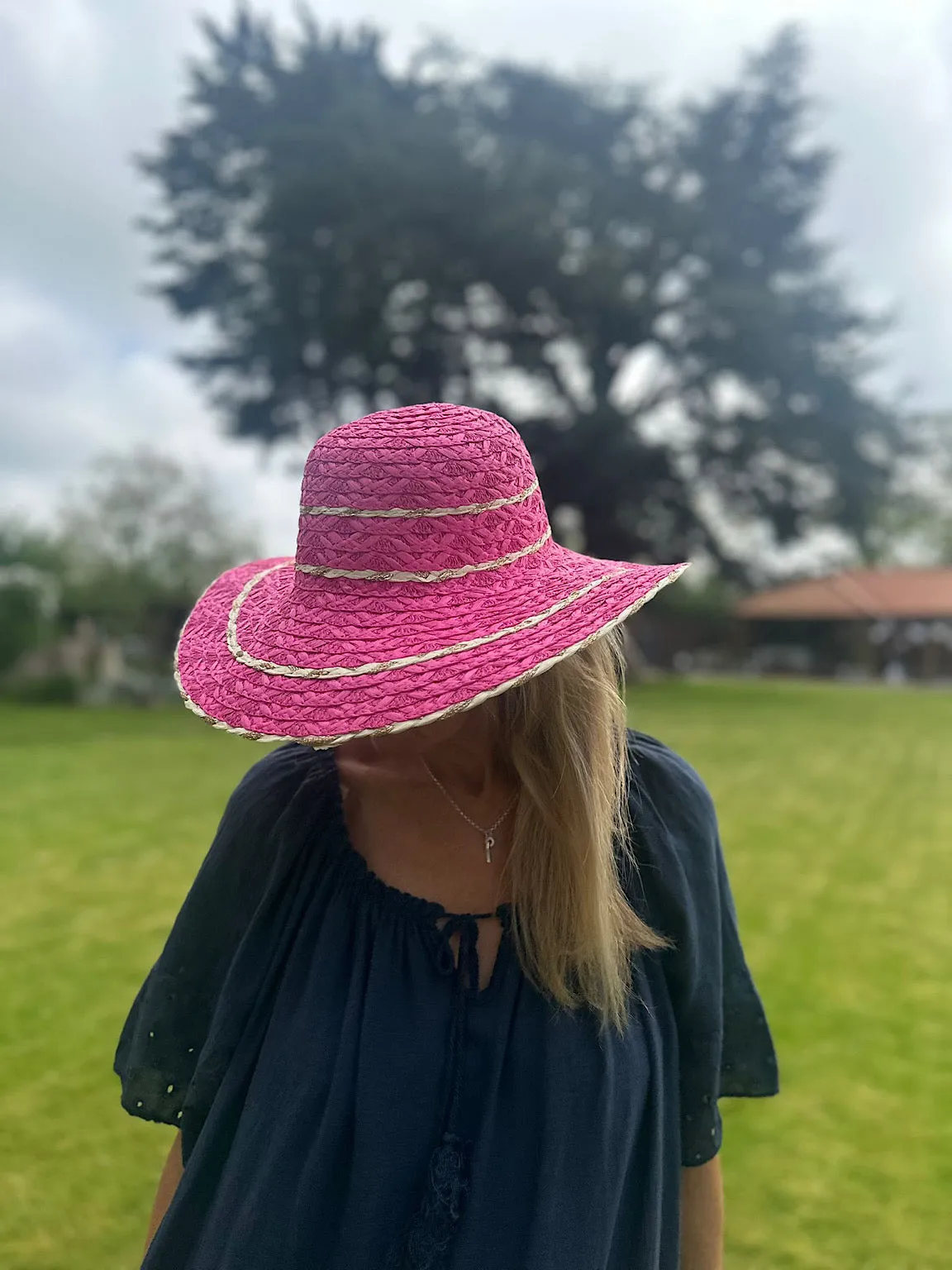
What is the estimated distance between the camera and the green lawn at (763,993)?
1935 mm

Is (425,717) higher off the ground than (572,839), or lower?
higher

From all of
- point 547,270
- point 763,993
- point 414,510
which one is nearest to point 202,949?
point 414,510

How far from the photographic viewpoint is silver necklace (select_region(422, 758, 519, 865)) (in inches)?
36.2

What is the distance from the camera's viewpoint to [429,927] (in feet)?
2.80

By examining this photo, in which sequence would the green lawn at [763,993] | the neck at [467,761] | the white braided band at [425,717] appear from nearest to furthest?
1. the white braided band at [425,717]
2. the neck at [467,761]
3. the green lawn at [763,993]

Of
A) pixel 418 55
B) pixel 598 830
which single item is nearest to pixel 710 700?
pixel 418 55

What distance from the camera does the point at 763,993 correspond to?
118 inches

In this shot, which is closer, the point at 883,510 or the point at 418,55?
the point at 418,55

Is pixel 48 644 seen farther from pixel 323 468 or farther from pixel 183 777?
pixel 323 468

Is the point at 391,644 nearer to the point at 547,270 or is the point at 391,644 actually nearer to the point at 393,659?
the point at 393,659

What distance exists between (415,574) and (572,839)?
0.28 metres

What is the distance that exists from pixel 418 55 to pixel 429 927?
57.3ft

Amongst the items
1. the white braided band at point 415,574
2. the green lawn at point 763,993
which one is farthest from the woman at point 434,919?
the green lawn at point 763,993

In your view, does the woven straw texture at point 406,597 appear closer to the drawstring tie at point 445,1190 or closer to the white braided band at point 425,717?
the white braided band at point 425,717
